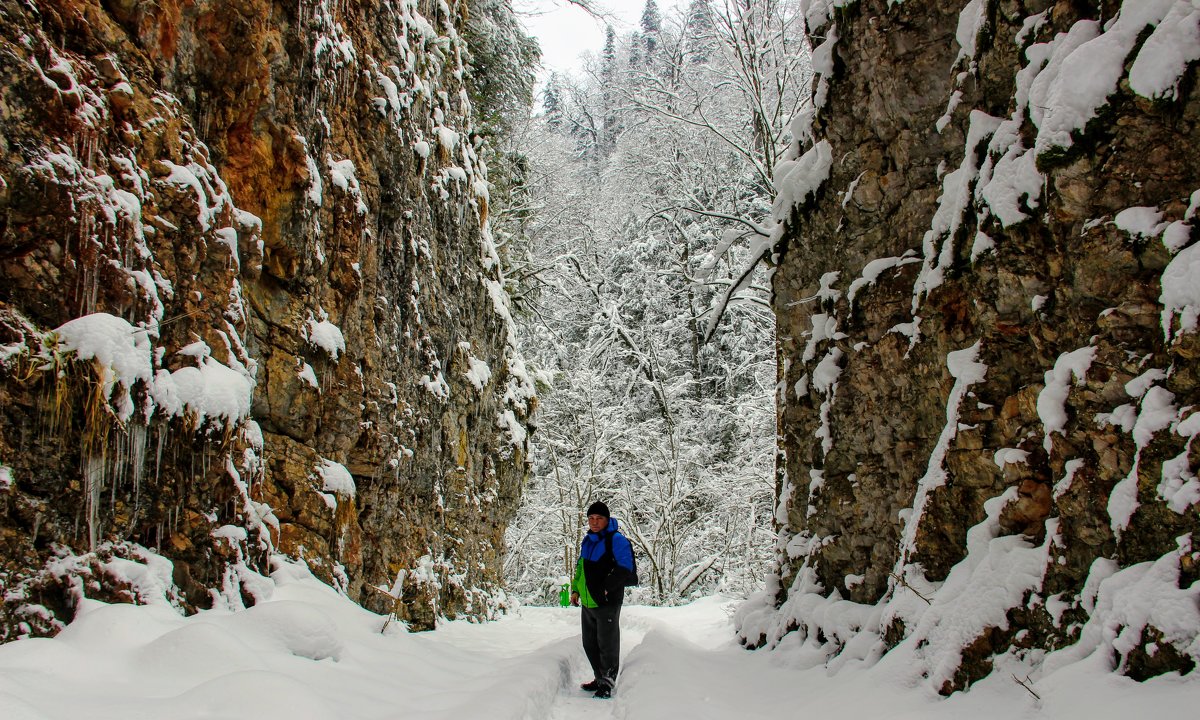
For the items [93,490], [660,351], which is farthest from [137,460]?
[660,351]

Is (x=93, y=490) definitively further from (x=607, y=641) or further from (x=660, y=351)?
(x=660, y=351)

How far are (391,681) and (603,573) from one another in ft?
7.45

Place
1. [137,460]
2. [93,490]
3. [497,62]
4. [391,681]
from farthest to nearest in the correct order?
[497,62] < [391,681] < [137,460] < [93,490]

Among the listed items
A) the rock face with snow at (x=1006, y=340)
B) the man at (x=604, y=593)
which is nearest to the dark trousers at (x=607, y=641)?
the man at (x=604, y=593)

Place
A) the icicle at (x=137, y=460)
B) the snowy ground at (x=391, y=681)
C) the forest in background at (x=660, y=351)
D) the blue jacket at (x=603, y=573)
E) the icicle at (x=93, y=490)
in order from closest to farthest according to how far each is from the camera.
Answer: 1. the snowy ground at (x=391, y=681)
2. the icicle at (x=93, y=490)
3. the icicle at (x=137, y=460)
4. the blue jacket at (x=603, y=573)
5. the forest in background at (x=660, y=351)

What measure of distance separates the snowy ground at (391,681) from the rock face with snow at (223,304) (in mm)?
485

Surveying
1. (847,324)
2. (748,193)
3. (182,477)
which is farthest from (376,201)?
(748,193)

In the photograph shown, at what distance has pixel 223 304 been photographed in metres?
5.32

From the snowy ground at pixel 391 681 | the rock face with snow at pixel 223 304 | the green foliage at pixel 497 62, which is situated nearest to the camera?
the snowy ground at pixel 391 681

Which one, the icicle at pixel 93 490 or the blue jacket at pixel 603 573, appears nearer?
the icicle at pixel 93 490

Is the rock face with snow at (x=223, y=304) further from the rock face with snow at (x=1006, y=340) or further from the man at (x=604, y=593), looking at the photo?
the rock face with snow at (x=1006, y=340)

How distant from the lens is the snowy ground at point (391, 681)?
9.57 feet

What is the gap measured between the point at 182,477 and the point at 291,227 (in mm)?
2709

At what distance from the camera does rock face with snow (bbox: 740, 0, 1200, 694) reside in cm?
295
